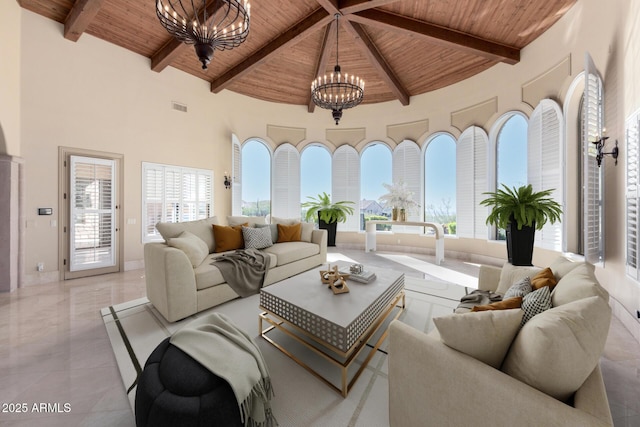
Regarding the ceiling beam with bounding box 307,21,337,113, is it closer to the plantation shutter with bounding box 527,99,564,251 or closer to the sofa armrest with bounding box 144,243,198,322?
the plantation shutter with bounding box 527,99,564,251

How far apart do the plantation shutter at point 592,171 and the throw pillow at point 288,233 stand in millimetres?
3805

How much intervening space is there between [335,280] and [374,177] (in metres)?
4.95

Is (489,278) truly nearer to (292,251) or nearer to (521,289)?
(521,289)

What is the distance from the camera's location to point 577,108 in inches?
141

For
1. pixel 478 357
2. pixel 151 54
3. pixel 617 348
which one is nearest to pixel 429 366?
pixel 478 357

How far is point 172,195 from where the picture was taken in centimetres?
519

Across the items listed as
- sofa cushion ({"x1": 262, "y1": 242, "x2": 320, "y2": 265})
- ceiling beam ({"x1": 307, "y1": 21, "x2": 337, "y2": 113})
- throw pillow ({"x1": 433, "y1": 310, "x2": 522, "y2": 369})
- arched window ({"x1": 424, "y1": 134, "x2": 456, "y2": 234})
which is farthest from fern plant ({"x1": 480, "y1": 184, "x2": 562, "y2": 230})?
ceiling beam ({"x1": 307, "y1": 21, "x2": 337, "y2": 113})

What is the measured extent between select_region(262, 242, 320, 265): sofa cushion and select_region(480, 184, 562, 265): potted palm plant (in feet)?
9.19

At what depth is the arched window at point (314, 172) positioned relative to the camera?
23.1 ft

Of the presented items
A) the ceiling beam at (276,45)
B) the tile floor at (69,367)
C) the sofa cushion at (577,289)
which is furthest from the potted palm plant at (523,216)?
the ceiling beam at (276,45)

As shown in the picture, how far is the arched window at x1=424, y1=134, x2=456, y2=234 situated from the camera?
5.86 meters

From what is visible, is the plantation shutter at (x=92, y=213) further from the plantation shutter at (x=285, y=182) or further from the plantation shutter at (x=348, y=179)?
the plantation shutter at (x=348, y=179)

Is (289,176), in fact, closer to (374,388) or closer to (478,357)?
(374,388)

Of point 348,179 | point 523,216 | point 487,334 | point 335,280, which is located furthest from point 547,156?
point 487,334
